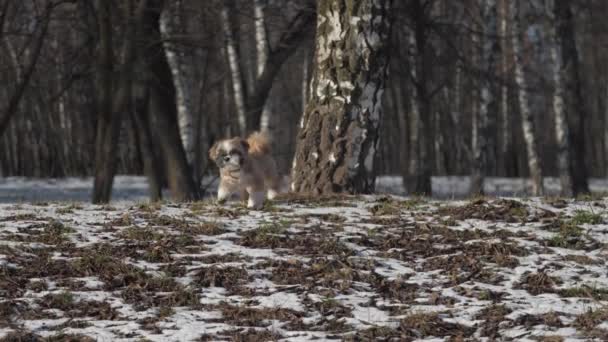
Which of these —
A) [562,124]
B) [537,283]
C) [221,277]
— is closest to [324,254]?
[221,277]

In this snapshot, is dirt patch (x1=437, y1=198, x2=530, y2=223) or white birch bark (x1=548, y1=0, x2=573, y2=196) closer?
dirt patch (x1=437, y1=198, x2=530, y2=223)

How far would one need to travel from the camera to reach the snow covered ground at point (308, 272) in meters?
6.27

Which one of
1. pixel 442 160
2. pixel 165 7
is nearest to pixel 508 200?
pixel 165 7

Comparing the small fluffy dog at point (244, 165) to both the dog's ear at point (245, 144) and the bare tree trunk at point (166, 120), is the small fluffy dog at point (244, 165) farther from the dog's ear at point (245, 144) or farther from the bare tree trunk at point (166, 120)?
the bare tree trunk at point (166, 120)

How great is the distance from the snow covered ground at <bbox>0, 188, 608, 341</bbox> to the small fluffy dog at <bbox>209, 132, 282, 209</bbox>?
9.0 inches

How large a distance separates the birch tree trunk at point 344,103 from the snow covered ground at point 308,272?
1.34 m

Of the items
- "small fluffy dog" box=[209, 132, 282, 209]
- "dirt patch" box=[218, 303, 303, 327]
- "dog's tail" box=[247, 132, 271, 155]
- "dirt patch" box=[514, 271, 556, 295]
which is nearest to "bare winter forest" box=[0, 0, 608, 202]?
"dog's tail" box=[247, 132, 271, 155]

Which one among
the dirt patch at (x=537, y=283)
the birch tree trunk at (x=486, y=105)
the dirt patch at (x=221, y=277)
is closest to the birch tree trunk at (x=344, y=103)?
the dirt patch at (x=221, y=277)

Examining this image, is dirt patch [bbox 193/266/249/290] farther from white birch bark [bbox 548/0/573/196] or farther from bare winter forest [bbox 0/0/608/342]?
white birch bark [bbox 548/0/573/196]

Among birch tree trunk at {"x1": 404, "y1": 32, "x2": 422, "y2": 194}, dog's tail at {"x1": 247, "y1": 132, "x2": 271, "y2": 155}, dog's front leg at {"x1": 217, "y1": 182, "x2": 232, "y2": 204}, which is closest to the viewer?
dog's front leg at {"x1": 217, "y1": 182, "x2": 232, "y2": 204}

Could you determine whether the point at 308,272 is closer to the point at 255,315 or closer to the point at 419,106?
the point at 255,315

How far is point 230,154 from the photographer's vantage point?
8.95 m

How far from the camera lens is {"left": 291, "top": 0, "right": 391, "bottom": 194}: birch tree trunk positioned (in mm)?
10711

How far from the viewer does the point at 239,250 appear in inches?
305
